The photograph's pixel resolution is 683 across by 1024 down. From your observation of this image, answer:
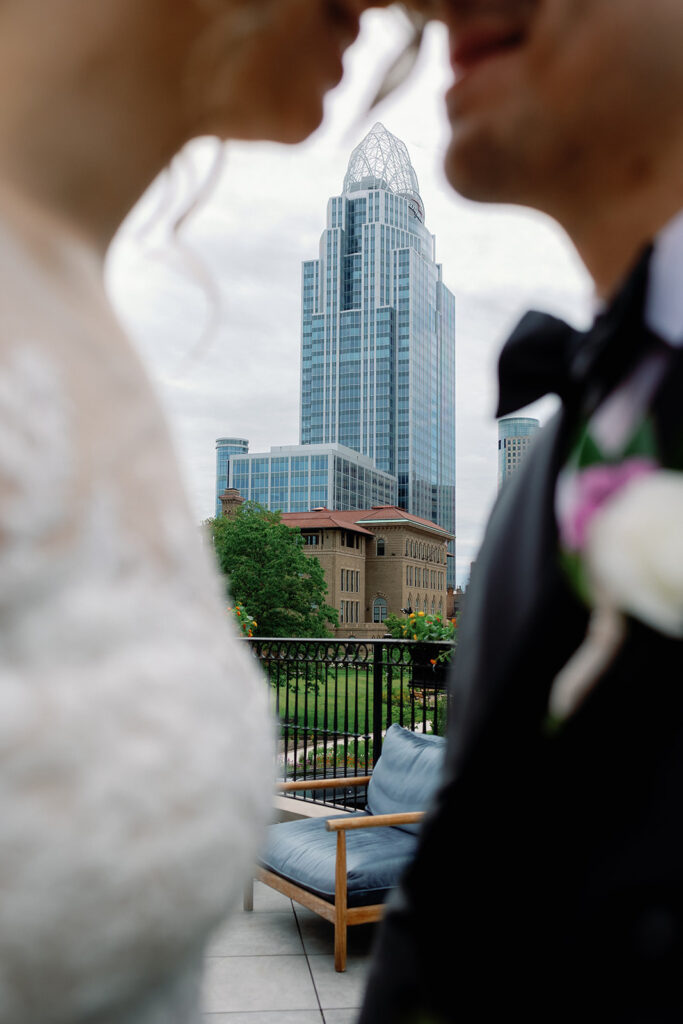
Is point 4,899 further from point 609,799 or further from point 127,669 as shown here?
point 609,799

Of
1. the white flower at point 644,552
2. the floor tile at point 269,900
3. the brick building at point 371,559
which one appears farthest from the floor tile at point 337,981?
the brick building at point 371,559

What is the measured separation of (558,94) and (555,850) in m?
0.75

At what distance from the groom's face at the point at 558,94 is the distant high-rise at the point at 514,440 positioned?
29 centimetres

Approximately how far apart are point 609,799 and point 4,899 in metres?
0.45

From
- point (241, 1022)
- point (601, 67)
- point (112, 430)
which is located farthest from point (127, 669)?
point (241, 1022)

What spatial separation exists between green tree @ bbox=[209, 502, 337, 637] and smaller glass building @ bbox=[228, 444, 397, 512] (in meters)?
38.6

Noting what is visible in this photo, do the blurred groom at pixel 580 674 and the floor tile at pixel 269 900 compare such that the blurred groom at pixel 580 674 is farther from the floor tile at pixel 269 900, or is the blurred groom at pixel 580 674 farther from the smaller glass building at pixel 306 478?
the smaller glass building at pixel 306 478

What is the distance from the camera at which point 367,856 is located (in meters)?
4.69

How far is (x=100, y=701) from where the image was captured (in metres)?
0.58

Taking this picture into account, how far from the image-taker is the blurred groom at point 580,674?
0.59 metres

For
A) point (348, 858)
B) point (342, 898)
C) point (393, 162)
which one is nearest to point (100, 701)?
point (393, 162)

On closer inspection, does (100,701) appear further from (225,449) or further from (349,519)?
(225,449)

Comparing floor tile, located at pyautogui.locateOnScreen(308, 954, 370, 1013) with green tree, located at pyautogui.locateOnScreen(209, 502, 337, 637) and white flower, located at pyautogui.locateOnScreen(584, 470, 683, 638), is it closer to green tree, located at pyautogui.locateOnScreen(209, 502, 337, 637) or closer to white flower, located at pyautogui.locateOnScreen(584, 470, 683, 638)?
white flower, located at pyautogui.locateOnScreen(584, 470, 683, 638)

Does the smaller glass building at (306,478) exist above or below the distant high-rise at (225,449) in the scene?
below
